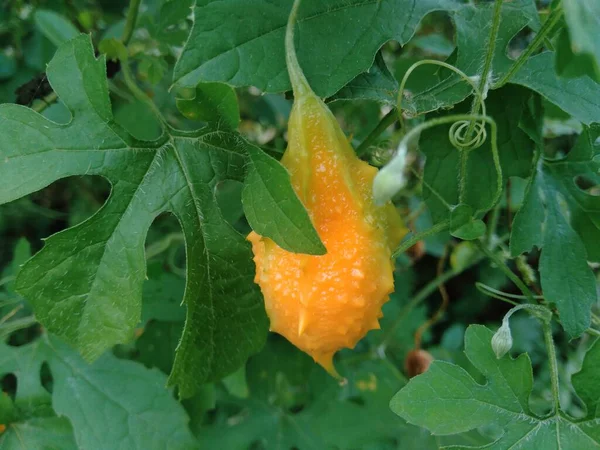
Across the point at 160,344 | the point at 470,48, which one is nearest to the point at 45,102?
the point at 160,344

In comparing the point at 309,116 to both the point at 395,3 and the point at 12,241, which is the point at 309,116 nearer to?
the point at 395,3

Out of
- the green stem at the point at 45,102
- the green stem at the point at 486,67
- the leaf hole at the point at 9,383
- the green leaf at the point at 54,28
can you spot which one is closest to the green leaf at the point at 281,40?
the green stem at the point at 486,67

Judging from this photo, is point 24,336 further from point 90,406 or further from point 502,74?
point 502,74

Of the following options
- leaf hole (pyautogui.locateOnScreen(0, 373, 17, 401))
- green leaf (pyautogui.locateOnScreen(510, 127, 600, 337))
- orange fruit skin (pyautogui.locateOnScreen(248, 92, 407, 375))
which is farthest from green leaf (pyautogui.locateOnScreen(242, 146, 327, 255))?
leaf hole (pyautogui.locateOnScreen(0, 373, 17, 401))

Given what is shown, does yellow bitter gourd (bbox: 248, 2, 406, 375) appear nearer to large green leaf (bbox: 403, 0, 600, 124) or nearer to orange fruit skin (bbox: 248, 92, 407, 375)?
orange fruit skin (bbox: 248, 92, 407, 375)

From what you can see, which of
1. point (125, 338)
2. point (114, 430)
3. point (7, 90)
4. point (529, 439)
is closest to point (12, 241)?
point (7, 90)

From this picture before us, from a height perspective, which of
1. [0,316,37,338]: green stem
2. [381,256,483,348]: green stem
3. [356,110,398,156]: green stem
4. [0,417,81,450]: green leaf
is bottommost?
[381,256,483,348]: green stem
